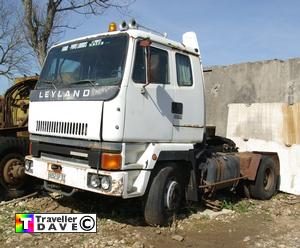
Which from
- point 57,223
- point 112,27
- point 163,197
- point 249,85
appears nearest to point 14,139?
point 57,223

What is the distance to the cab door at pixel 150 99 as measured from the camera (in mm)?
5293

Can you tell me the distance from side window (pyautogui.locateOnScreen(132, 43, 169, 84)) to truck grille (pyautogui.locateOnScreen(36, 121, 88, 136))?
3.07ft

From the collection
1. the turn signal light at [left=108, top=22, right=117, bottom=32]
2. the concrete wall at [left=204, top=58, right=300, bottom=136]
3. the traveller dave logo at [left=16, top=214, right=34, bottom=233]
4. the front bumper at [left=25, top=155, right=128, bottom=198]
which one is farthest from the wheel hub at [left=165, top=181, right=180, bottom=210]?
the concrete wall at [left=204, top=58, right=300, bottom=136]

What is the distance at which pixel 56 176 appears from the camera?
18.6 ft

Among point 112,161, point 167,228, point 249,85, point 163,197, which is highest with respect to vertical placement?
point 249,85

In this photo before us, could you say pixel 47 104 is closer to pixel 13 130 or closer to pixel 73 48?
pixel 73 48

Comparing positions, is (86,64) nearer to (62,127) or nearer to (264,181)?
(62,127)

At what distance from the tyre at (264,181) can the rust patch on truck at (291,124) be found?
1.98ft

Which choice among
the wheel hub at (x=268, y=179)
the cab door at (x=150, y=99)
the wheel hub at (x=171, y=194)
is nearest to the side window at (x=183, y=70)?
the cab door at (x=150, y=99)

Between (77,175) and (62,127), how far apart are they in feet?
2.32

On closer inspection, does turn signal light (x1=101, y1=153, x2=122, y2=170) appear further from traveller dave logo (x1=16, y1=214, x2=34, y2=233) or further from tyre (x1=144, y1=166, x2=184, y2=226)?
traveller dave logo (x1=16, y1=214, x2=34, y2=233)

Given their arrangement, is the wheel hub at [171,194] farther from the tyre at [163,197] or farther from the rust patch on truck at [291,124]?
the rust patch on truck at [291,124]

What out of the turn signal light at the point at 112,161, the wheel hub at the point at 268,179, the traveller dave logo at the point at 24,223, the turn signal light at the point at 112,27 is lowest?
the traveller dave logo at the point at 24,223

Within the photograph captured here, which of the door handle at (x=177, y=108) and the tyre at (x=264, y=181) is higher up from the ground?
the door handle at (x=177, y=108)
